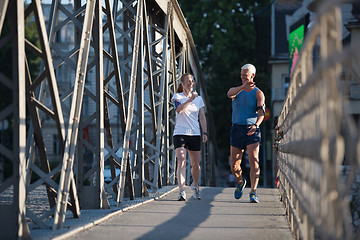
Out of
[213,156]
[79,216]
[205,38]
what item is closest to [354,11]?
[205,38]

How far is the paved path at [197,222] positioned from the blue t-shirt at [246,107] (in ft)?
3.46

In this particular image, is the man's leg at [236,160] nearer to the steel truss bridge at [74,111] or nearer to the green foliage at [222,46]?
the steel truss bridge at [74,111]

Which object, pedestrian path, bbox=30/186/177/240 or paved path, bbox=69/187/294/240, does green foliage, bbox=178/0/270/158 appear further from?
pedestrian path, bbox=30/186/177/240

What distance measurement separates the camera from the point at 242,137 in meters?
8.93

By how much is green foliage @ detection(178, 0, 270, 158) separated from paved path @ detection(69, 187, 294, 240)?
120ft

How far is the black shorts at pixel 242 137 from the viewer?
885 centimetres

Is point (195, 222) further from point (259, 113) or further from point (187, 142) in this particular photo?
point (187, 142)

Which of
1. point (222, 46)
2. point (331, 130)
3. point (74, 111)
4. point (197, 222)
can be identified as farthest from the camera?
point (222, 46)

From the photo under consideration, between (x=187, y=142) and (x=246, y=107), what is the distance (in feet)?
3.24

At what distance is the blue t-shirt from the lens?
884 cm

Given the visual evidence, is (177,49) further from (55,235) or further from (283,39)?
(283,39)

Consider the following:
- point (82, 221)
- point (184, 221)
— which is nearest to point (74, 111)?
point (82, 221)

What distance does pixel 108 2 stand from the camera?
25.3ft

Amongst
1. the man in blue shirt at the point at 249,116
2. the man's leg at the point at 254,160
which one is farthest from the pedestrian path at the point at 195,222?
the man in blue shirt at the point at 249,116
